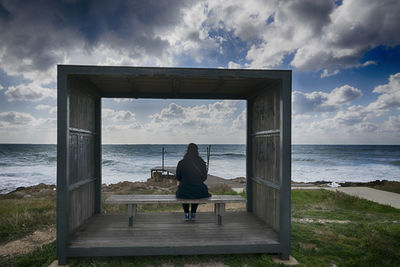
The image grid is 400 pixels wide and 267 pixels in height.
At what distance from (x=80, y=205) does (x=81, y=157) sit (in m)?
0.87

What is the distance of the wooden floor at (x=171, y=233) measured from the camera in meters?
3.69

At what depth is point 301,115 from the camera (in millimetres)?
46188

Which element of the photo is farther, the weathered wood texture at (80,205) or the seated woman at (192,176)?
the seated woman at (192,176)

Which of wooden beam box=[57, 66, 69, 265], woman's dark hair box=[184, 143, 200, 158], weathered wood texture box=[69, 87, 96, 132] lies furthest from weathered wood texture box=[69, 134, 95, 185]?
woman's dark hair box=[184, 143, 200, 158]

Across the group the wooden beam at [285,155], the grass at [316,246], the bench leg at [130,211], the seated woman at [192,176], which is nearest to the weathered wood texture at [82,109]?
the bench leg at [130,211]

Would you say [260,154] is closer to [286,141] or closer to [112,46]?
[286,141]

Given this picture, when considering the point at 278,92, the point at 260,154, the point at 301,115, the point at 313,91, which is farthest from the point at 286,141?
the point at 313,91

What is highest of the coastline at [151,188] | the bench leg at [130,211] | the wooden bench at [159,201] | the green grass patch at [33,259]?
the wooden bench at [159,201]

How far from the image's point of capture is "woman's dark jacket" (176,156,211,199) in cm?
465

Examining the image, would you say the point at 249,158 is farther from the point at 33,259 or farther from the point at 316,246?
the point at 33,259

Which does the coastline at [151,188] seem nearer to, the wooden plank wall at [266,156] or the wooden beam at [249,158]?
the wooden beam at [249,158]

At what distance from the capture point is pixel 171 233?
163 inches

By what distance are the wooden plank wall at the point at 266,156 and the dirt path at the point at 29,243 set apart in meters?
4.14

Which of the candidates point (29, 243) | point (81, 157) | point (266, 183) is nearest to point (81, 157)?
point (81, 157)
